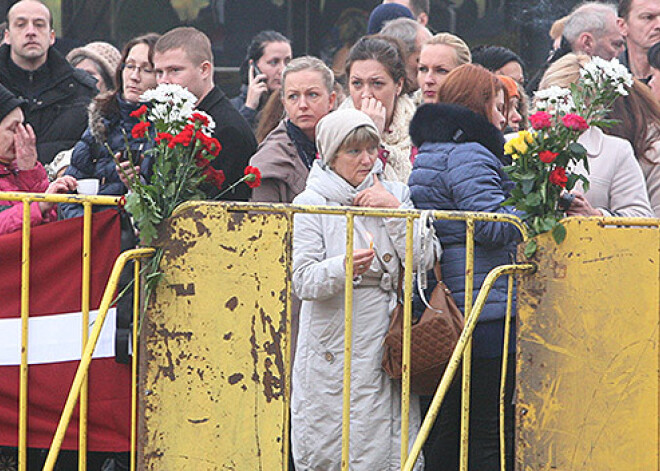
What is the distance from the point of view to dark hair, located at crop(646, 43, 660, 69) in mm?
6246

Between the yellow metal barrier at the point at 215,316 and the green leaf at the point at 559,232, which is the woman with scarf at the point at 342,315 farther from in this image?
the green leaf at the point at 559,232

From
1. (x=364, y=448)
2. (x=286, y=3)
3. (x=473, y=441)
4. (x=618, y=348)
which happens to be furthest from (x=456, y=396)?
(x=286, y=3)

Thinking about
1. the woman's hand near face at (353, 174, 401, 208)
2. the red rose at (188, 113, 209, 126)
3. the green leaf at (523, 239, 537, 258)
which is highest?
the red rose at (188, 113, 209, 126)

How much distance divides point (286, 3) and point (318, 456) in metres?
5.55

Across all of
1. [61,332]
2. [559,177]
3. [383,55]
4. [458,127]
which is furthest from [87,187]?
[559,177]

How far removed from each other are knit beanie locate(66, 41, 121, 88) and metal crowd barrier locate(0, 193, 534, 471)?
3424 mm

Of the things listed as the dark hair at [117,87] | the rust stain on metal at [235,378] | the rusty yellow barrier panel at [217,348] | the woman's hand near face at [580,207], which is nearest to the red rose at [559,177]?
the woman's hand near face at [580,207]

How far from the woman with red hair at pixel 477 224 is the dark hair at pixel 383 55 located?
3.57 feet

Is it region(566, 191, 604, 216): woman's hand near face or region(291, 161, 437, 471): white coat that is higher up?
region(566, 191, 604, 216): woman's hand near face

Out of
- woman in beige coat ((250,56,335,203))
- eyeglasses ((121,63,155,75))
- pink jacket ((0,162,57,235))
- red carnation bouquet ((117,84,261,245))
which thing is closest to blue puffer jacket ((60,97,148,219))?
pink jacket ((0,162,57,235))

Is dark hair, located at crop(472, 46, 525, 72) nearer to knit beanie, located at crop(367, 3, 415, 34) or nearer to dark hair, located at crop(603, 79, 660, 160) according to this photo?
knit beanie, located at crop(367, 3, 415, 34)

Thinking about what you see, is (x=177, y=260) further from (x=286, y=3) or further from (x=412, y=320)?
(x=286, y=3)

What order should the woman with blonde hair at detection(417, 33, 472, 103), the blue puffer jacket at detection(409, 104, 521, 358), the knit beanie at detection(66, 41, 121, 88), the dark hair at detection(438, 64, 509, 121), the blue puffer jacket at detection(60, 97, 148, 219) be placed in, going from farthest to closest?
the knit beanie at detection(66, 41, 121, 88)
the woman with blonde hair at detection(417, 33, 472, 103)
the blue puffer jacket at detection(60, 97, 148, 219)
the dark hair at detection(438, 64, 509, 121)
the blue puffer jacket at detection(409, 104, 521, 358)

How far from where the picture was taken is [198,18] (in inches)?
379
